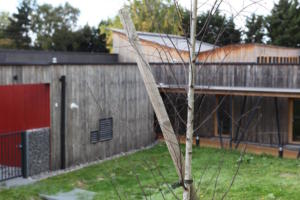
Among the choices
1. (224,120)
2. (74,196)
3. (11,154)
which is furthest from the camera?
(224,120)

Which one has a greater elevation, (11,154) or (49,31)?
(49,31)

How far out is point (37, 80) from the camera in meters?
10.6

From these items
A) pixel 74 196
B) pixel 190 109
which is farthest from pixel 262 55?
pixel 190 109

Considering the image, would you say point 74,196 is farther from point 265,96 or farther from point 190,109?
point 265,96

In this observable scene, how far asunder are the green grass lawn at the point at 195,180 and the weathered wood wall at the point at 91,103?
948mm

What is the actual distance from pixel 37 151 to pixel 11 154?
1024 millimetres

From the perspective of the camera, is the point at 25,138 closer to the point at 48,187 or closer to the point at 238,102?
the point at 48,187

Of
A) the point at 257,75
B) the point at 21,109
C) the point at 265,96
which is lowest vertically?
the point at 21,109

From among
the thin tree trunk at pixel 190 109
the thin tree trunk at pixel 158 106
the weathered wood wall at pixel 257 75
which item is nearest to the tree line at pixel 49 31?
the weathered wood wall at pixel 257 75

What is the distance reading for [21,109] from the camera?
11531 millimetres

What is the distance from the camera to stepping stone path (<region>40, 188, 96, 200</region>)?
338 inches

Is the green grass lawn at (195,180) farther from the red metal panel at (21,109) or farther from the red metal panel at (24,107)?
the red metal panel at (24,107)

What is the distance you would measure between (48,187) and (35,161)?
1440mm

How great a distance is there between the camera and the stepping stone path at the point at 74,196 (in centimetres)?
859
